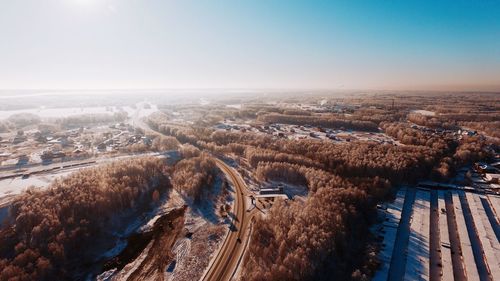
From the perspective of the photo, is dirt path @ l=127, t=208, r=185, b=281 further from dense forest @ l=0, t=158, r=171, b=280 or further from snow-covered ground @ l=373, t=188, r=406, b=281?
snow-covered ground @ l=373, t=188, r=406, b=281

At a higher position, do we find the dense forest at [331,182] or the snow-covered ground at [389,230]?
the dense forest at [331,182]

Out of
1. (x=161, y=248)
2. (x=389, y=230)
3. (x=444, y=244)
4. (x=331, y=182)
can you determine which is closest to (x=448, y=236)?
(x=444, y=244)

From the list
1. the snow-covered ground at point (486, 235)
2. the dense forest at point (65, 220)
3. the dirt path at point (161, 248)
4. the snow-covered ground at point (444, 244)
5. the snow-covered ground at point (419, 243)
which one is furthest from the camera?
the dirt path at point (161, 248)

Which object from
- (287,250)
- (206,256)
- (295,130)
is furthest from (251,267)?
(295,130)

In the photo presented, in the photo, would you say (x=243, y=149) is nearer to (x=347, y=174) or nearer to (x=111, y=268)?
(x=347, y=174)

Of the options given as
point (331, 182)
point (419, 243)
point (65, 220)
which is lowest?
point (419, 243)

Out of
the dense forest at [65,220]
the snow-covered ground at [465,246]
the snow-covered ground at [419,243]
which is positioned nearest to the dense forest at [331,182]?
the snow-covered ground at [419,243]

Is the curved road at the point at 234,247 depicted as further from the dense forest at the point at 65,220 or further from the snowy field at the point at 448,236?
the dense forest at the point at 65,220

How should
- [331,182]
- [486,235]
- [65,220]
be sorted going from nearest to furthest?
[486,235], [65,220], [331,182]

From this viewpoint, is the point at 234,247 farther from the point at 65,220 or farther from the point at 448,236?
the point at 448,236
